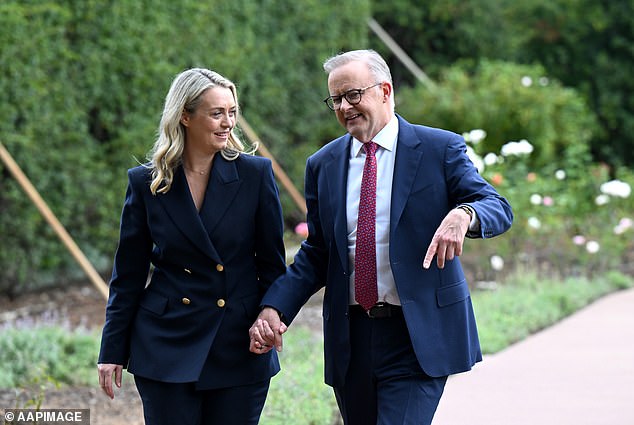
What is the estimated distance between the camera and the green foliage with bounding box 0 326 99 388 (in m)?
6.60

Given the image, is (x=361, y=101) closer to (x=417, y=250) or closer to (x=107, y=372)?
(x=417, y=250)

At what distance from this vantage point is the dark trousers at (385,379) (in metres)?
3.62

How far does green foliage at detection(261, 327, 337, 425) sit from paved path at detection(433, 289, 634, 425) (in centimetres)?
60

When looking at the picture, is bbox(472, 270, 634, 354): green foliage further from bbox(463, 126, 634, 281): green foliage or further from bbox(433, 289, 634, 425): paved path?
bbox(463, 126, 634, 281): green foliage

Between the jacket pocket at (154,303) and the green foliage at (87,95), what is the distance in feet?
17.4

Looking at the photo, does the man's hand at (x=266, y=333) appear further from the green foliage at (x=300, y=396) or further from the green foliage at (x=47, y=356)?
the green foliage at (x=47, y=356)

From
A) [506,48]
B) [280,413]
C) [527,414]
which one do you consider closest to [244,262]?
[280,413]

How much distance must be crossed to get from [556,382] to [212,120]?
3.52 meters

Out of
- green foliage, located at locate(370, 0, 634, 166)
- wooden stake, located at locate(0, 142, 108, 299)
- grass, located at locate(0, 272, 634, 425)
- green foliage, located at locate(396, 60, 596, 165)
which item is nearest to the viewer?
grass, located at locate(0, 272, 634, 425)

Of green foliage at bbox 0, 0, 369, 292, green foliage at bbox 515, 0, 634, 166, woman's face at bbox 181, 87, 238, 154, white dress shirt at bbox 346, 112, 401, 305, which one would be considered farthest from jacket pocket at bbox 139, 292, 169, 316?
green foliage at bbox 515, 0, 634, 166

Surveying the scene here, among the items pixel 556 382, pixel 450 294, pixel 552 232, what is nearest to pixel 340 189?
pixel 450 294

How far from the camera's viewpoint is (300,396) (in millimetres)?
5656

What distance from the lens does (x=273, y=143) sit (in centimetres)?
1237

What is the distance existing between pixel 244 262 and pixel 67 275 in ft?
21.3
